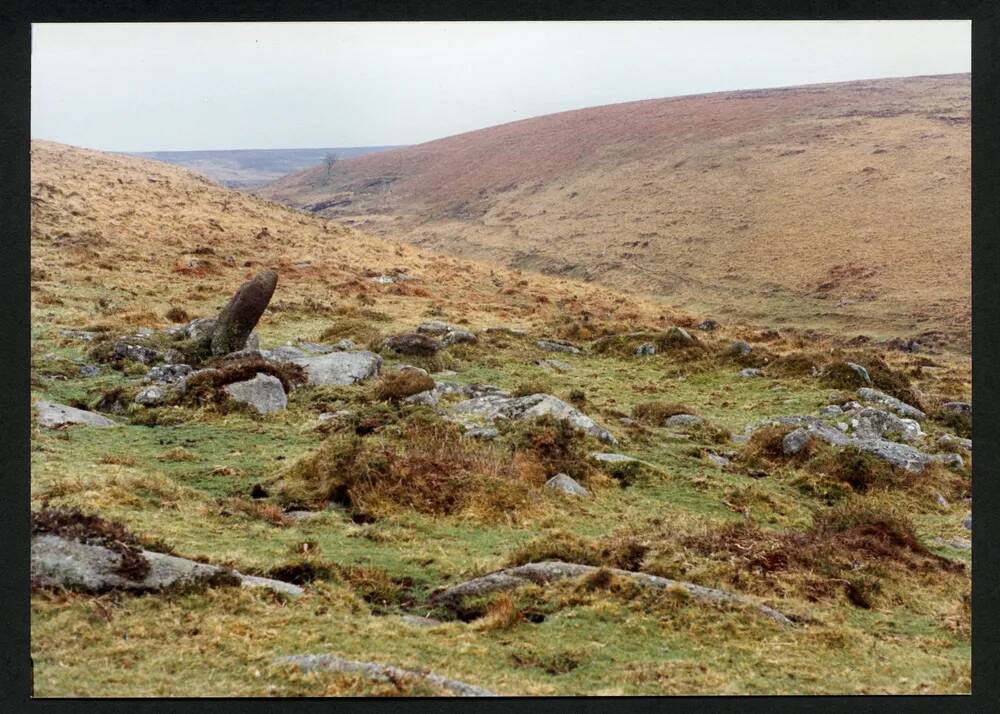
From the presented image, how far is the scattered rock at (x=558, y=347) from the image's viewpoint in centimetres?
2697

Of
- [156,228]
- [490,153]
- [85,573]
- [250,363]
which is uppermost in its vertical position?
[490,153]

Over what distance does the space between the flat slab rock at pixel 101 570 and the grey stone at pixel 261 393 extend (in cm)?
736

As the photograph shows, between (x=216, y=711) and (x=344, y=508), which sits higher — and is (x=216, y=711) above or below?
below

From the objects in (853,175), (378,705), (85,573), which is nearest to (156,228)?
(85,573)

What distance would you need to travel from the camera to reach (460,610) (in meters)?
9.41

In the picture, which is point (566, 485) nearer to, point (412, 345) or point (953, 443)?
point (412, 345)

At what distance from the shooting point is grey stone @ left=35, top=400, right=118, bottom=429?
46.6 feet

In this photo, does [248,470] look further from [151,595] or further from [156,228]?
[156,228]

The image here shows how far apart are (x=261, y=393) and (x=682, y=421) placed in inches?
381

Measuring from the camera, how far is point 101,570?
873 centimetres

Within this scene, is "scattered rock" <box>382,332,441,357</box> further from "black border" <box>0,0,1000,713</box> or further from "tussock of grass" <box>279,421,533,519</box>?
"black border" <box>0,0,1000,713</box>

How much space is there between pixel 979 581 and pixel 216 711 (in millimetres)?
9130

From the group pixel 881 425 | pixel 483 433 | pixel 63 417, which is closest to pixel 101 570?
pixel 63 417

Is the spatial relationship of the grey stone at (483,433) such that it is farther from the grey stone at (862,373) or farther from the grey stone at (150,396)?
the grey stone at (862,373)
